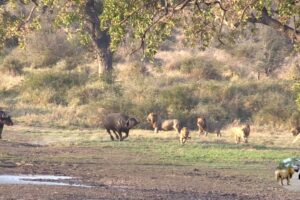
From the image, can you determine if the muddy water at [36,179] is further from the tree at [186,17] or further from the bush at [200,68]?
the bush at [200,68]

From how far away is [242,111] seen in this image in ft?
134

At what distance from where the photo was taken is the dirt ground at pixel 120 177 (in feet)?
50.1

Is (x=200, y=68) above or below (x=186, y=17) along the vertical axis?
above

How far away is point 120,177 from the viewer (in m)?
18.7

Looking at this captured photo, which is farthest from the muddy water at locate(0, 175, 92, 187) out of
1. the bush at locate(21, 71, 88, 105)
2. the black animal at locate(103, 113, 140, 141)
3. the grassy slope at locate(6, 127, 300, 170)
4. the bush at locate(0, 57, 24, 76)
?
the bush at locate(0, 57, 24, 76)

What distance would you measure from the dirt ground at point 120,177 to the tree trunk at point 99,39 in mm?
17285

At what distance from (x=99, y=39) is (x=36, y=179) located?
2907 cm

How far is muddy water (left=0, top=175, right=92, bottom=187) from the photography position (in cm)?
1653

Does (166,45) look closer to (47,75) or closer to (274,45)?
(274,45)

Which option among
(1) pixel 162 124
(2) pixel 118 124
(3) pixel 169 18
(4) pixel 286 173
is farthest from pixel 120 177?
(1) pixel 162 124

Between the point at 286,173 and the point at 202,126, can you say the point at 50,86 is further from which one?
the point at 286,173

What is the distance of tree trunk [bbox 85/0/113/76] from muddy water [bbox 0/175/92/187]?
24531mm

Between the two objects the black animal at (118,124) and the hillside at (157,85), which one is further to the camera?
the hillside at (157,85)

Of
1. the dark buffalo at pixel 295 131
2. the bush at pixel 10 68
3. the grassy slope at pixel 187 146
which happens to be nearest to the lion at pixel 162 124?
the grassy slope at pixel 187 146
